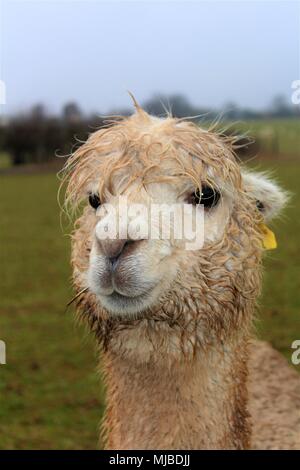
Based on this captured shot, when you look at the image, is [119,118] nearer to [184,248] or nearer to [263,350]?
[184,248]

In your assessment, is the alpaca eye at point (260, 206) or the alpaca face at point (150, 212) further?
the alpaca eye at point (260, 206)

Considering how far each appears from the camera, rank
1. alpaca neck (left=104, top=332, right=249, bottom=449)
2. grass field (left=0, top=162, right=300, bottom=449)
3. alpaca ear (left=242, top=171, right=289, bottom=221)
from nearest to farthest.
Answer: alpaca neck (left=104, top=332, right=249, bottom=449) < alpaca ear (left=242, top=171, right=289, bottom=221) < grass field (left=0, top=162, right=300, bottom=449)

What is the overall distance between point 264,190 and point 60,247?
41.8ft

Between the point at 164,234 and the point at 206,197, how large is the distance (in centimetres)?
35

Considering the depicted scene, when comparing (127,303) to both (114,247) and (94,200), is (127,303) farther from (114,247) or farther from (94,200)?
(94,200)

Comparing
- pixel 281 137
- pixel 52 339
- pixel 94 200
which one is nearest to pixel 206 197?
pixel 94 200

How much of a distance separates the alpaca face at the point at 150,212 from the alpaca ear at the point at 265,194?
2 cm

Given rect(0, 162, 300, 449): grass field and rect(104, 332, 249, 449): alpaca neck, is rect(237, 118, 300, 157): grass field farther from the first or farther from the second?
rect(104, 332, 249, 449): alpaca neck

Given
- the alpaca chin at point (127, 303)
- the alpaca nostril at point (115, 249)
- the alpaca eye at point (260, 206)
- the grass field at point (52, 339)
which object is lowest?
the grass field at point (52, 339)

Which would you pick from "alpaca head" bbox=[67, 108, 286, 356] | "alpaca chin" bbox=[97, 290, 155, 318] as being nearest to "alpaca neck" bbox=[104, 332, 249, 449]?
"alpaca head" bbox=[67, 108, 286, 356]

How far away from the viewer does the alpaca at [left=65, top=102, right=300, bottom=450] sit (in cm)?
254

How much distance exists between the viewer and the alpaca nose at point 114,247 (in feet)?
7.75

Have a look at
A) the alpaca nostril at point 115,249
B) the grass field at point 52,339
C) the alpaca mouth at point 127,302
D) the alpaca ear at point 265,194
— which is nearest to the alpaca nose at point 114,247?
the alpaca nostril at point 115,249

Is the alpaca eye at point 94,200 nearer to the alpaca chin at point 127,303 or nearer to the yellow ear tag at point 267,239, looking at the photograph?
the alpaca chin at point 127,303
